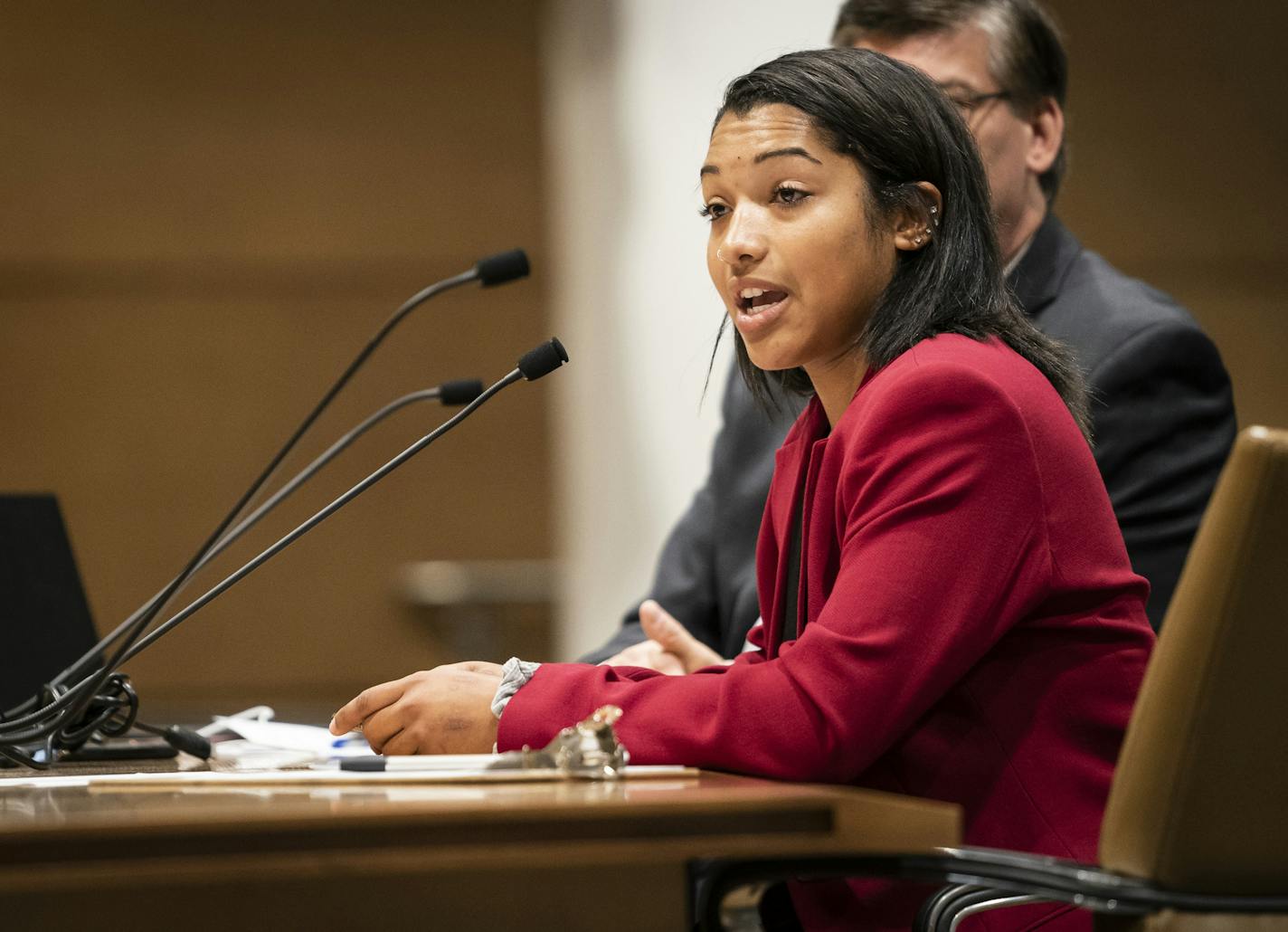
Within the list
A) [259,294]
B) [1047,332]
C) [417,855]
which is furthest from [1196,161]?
[417,855]

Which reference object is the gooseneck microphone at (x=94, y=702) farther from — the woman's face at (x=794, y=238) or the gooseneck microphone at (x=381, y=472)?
the woman's face at (x=794, y=238)

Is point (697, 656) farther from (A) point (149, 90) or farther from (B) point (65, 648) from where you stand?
(A) point (149, 90)

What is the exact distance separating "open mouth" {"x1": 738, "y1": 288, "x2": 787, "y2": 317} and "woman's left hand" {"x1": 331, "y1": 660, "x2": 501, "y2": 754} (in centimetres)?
45

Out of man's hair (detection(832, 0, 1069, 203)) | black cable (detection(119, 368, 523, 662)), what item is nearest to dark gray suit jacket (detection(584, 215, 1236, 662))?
man's hair (detection(832, 0, 1069, 203))

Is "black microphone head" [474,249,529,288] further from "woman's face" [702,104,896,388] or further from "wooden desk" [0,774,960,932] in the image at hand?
"wooden desk" [0,774,960,932]

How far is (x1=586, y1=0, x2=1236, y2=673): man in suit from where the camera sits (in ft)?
7.09

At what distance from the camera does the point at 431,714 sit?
1376 mm

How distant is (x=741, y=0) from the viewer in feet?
11.7

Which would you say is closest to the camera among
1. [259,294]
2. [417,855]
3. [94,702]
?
[417,855]

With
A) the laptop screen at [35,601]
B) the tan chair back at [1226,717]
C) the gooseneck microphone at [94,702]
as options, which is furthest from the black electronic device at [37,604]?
the tan chair back at [1226,717]

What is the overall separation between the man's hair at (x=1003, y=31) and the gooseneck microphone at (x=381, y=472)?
44.4 inches

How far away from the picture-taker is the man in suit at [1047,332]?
7.09 ft

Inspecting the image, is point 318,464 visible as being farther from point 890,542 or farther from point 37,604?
point 890,542

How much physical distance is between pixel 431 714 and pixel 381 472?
285mm
